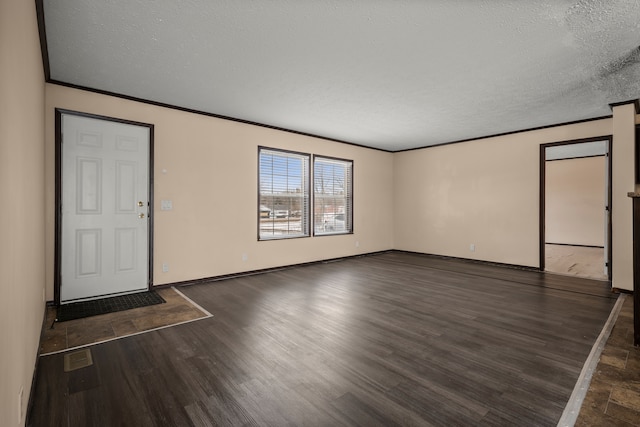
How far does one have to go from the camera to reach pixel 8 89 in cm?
133

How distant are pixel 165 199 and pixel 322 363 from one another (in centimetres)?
323

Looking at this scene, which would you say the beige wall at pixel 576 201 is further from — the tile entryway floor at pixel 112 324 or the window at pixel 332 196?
the tile entryway floor at pixel 112 324

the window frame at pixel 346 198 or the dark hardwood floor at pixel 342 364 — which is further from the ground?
the window frame at pixel 346 198

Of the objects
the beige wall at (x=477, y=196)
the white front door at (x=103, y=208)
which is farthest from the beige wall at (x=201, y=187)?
the beige wall at (x=477, y=196)

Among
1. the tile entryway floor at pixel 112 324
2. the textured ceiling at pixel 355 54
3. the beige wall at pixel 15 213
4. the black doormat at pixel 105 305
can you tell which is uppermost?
the textured ceiling at pixel 355 54

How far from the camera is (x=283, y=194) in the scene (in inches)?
226

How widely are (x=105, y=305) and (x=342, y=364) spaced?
2.97 meters

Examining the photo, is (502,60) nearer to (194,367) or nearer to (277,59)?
(277,59)

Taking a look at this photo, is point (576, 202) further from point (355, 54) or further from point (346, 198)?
point (355, 54)

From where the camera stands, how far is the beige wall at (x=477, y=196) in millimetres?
5594

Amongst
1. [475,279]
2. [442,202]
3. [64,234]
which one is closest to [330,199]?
[442,202]

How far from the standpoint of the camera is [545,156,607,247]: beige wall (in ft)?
27.6

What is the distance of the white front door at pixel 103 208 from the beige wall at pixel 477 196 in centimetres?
563

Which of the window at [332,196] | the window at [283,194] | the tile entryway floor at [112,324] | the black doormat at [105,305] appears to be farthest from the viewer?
the window at [332,196]
